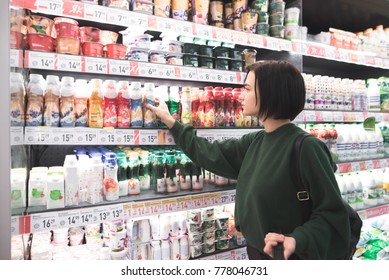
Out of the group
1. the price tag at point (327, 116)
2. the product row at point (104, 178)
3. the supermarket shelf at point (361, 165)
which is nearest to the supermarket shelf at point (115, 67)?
the product row at point (104, 178)

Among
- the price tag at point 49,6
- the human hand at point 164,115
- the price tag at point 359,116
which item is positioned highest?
the price tag at point 49,6

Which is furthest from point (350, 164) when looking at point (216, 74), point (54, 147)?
point (54, 147)

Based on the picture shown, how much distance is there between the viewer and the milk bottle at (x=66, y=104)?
1592mm

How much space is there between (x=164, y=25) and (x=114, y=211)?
1.13 meters

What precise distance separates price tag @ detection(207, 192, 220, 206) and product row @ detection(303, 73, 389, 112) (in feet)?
3.97

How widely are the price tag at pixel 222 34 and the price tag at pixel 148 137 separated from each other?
→ 78cm

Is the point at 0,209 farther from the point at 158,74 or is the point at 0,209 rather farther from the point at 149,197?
the point at 158,74

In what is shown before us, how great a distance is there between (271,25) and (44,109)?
181 cm

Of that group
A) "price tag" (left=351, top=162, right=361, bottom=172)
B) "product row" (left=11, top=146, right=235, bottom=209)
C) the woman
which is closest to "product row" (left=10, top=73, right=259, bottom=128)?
"product row" (left=11, top=146, right=235, bottom=209)

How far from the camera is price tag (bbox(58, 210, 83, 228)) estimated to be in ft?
4.86

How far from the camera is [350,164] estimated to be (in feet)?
8.84

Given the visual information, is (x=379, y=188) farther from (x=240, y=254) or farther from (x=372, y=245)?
(x=240, y=254)

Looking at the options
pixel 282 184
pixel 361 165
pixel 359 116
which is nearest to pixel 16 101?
pixel 282 184

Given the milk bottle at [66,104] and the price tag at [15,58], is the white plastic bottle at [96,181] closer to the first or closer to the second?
the milk bottle at [66,104]
